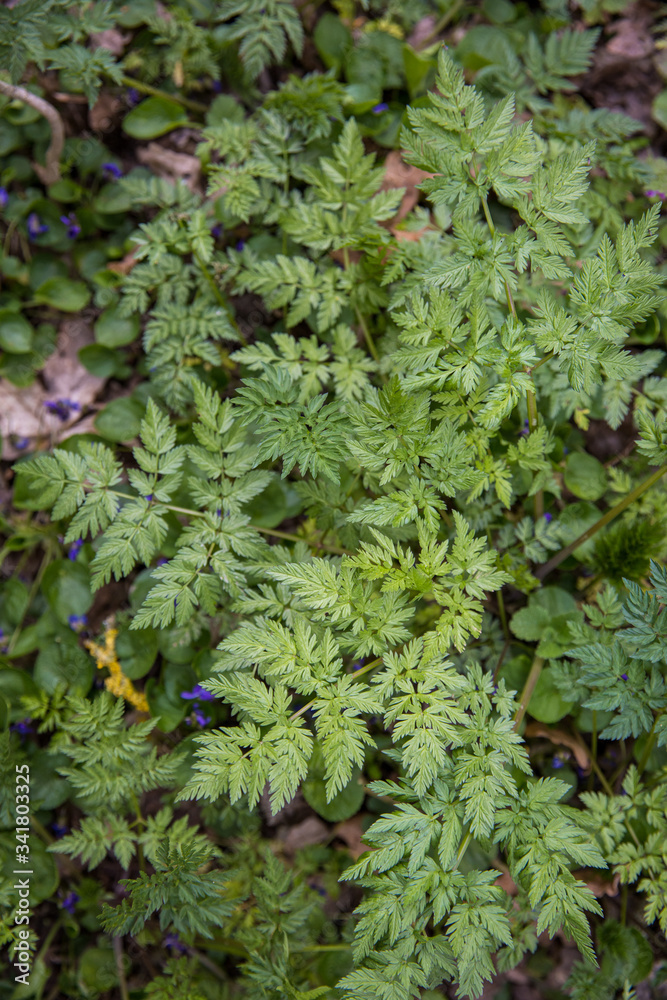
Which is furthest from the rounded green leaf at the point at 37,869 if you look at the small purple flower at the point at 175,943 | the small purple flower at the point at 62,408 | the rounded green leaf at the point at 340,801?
the small purple flower at the point at 62,408

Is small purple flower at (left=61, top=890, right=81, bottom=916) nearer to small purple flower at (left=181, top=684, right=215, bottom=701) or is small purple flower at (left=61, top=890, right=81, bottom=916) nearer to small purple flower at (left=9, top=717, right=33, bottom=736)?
small purple flower at (left=9, top=717, right=33, bottom=736)

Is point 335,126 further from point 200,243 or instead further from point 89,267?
point 89,267

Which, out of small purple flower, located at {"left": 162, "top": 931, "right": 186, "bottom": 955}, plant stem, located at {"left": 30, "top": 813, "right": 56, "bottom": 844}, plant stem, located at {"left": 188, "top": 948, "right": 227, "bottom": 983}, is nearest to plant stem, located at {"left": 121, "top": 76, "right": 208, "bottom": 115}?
plant stem, located at {"left": 30, "top": 813, "right": 56, "bottom": 844}

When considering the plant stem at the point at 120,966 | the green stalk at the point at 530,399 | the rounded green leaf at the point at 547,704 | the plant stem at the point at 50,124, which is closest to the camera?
the green stalk at the point at 530,399

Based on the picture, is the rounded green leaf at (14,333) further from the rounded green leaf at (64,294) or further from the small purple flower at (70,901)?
the small purple flower at (70,901)

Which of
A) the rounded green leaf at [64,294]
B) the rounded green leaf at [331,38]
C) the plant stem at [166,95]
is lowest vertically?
the rounded green leaf at [64,294]

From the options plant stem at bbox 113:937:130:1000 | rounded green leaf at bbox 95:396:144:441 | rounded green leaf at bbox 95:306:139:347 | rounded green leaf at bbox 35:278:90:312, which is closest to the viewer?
plant stem at bbox 113:937:130:1000

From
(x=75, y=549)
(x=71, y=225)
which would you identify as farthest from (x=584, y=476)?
(x=71, y=225)

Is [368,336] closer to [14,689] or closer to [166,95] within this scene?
[166,95]
